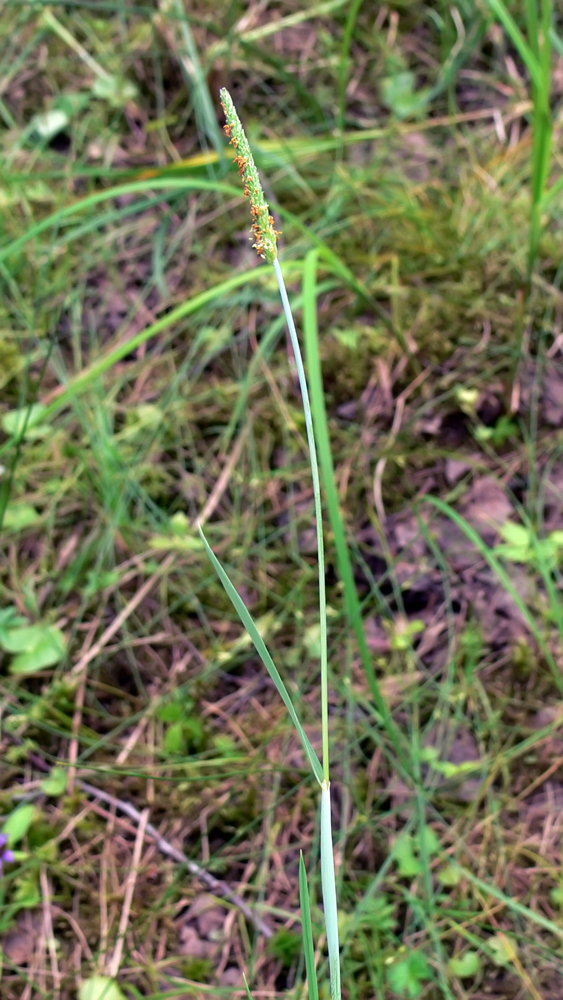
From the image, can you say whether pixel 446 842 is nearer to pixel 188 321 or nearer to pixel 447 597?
pixel 447 597

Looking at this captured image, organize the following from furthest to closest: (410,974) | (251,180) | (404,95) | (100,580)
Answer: (404,95)
(100,580)
(410,974)
(251,180)

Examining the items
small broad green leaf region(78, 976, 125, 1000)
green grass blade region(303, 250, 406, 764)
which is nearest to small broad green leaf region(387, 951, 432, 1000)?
green grass blade region(303, 250, 406, 764)

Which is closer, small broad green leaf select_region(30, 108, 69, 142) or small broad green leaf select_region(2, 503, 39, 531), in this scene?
small broad green leaf select_region(2, 503, 39, 531)

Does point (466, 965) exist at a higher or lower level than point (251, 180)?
lower

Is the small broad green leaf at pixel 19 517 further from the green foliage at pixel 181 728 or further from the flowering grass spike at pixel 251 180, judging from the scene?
the flowering grass spike at pixel 251 180

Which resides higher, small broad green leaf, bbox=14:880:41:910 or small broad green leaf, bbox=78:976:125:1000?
small broad green leaf, bbox=14:880:41:910

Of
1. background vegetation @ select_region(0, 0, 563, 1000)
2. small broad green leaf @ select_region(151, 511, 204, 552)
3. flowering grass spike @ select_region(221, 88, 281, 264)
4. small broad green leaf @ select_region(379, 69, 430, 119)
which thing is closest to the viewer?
flowering grass spike @ select_region(221, 88, 281, 264)

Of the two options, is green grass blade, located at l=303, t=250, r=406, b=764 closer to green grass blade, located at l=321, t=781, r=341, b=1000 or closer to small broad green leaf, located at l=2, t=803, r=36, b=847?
green grass blade, located at l=321, t=781, r=341, b=1000

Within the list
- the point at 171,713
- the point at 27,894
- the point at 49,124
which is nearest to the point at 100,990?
the point at 27,894

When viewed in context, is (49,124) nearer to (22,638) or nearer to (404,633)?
(22,638)
